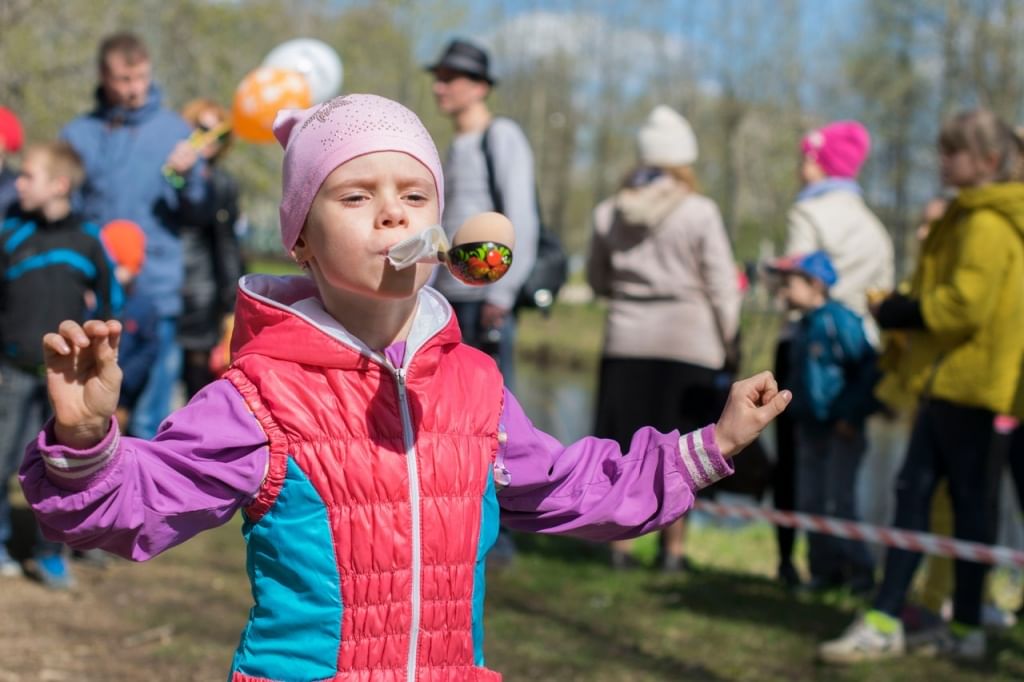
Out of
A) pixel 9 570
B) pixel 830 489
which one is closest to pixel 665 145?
pixel 830 489

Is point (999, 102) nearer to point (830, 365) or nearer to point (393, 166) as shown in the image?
point (830, 365)

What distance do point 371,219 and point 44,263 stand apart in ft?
11.5

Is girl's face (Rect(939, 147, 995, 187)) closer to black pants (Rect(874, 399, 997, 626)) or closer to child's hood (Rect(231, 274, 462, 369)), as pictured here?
black pants (Rect(874, 399, 997, 626))

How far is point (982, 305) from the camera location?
4789 mm

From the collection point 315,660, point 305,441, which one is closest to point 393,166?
point 305,441

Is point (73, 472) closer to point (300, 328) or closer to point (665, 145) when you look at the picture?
point (300, 328)

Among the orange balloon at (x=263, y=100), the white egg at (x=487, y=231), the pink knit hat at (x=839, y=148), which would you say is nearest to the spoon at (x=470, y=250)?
the white egg at (x=487, y=231)

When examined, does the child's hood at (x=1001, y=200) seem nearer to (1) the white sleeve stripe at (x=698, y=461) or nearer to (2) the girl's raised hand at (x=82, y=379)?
(1) the white sleeve stripe at (x=698, y=461)

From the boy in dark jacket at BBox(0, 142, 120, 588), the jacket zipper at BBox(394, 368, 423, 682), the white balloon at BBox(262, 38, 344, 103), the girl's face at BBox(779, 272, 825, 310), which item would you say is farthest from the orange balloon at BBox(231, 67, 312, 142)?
the jacket zipper at BBox(394, 368, 423, 682)

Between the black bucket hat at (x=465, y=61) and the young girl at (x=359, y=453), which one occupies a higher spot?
the black bucket hat at (x=465, y=61)

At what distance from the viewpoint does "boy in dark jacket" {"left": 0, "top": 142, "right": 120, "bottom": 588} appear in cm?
532

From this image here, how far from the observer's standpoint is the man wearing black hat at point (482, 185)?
582 cm

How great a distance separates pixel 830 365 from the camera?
19.6ft

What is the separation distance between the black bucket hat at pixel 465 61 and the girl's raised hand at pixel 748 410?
158 inches
